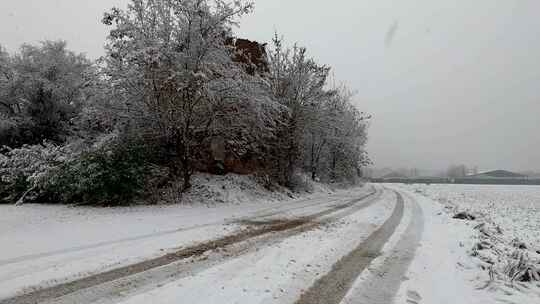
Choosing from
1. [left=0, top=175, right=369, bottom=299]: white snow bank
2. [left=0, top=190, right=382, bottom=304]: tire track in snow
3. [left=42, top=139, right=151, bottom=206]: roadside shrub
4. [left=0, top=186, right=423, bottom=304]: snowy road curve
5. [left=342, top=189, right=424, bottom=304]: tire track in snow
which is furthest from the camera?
[left=42, top=139, right=151, bottom=206]: roadside shrub

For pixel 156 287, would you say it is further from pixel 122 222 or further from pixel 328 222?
pixel 328 222

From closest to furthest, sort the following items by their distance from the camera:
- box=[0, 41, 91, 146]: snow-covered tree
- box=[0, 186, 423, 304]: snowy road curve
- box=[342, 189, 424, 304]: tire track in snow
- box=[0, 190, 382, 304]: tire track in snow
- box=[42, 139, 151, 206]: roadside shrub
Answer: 1. box=[0, 190, 382, 304]: tire track in snow
2. box=[0, 186, 423, 304]: snowy road curve
3. box=[342, 189, 424, 304]: tire track in snow
4. box=[42, 139, 151, 206]: roadside shrub
5. box=[0, 41, 91, 146]: snow-covered tree

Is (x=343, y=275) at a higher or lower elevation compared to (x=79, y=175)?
lower

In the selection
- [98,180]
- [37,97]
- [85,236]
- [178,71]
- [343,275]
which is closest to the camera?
[343,275]

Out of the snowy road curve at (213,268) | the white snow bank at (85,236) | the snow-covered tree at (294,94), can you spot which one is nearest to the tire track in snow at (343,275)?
the snowy road curve at (213,268)

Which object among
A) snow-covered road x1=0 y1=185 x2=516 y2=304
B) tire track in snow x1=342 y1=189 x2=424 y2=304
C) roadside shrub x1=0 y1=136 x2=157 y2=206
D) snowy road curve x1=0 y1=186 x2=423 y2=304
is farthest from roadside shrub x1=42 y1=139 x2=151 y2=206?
tire track in snow x1=342 y1=189 x2=424 y2=304

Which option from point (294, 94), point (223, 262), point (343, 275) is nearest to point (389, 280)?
point (343, 275)

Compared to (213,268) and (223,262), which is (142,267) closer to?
(213,268)

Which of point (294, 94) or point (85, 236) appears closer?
point (85, 236)

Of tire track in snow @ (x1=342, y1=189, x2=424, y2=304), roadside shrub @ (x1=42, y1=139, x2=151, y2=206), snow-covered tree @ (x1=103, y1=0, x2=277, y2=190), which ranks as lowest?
tire track in snow @ (x1=342, y1=189, x2=424, y2=304)

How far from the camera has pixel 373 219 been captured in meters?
11.7

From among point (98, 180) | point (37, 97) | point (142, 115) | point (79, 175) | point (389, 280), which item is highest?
point (37, 97)

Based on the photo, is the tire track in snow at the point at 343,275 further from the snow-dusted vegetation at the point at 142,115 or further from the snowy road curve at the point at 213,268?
the snow-dusted vegetation at the point at 142,115

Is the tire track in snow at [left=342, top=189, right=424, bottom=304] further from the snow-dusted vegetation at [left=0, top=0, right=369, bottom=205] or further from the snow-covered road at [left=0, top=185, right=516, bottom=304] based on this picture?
the snow-dusted vegetation at [left=0, top=0, right=369, bottom=205]
